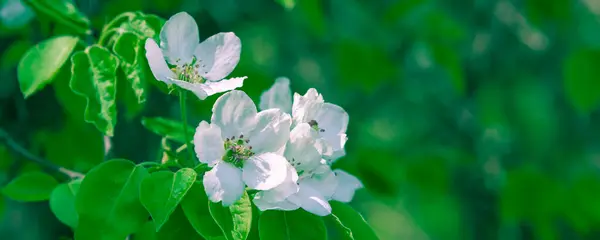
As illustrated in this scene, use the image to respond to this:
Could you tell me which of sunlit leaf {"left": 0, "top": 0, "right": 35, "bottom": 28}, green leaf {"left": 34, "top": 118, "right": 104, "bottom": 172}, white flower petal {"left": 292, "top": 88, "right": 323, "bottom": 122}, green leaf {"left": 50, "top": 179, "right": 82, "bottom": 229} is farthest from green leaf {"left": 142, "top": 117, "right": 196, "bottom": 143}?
green leaf {"left": 34, "top": 118, "right": 104, "bottom": 172}

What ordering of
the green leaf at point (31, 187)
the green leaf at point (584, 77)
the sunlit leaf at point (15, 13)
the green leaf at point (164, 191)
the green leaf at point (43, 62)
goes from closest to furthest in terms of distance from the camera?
the green leaf at point (164, 191)
the green leaf at point (43, 62)
the green leaf at point (31, 187)
the sunlit leaf at point (15, 13)
the green leaf at point (584, 77)

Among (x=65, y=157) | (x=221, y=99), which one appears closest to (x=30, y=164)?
(x=65, y=157)

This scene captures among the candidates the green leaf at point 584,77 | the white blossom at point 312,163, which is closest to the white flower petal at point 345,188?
the white blossom at point 312,163

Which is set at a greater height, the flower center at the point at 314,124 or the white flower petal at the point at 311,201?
the flower center at the point at 314,124

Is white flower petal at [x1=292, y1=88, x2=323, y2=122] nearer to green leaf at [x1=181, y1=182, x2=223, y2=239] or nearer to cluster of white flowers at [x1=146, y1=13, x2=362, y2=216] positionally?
cluster of white flowers at [x1=146, y1=13, x2=362, y2=216]

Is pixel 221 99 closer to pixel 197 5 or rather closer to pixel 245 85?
pixel 245 85

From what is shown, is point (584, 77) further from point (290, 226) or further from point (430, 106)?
point (290, 226)

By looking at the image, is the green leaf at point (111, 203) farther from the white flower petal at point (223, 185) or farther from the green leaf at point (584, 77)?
the green leaf at point (584, 77)
